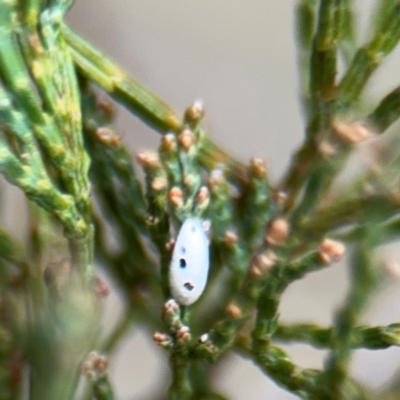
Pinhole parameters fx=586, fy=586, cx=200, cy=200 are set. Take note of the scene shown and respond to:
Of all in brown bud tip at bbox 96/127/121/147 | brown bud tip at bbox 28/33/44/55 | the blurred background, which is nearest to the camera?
brown bud tip at bbox 28/33/44/55

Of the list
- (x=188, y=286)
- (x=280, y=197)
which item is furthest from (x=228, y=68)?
(x=188, y=286)

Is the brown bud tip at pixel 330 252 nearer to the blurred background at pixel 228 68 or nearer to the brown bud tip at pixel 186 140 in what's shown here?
the brown bud tip at pixel 186 140

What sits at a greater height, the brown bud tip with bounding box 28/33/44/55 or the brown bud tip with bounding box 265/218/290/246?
the brown bud tip with bounding box 28/33/44/55

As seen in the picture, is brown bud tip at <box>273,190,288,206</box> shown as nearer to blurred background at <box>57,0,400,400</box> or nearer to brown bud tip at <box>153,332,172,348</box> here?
brown bud tip at <box>153,332,172,348</box>

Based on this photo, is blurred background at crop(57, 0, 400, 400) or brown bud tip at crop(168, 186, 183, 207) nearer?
brown bud tip at crop(168, 186, 183, 207)

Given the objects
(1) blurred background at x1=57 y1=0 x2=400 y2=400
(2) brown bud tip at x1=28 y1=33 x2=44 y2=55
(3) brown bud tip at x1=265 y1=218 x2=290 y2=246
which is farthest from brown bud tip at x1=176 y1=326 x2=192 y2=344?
(1) blurred background at x1=57 y1=0 x2=400 y2=400

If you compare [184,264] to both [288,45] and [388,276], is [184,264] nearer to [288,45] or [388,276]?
[388,276]

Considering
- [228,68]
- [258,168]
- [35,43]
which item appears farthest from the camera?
[228,68]

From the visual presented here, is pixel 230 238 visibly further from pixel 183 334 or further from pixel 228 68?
pixel 228 68
